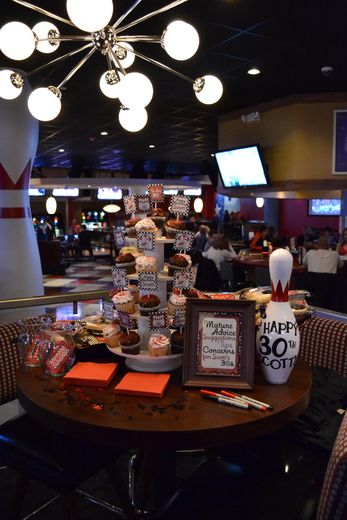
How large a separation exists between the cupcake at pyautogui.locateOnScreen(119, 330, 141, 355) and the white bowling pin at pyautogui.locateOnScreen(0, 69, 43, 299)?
339 cm

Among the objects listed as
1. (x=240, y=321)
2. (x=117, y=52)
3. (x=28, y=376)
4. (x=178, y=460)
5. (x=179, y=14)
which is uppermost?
(x=179, y=14)

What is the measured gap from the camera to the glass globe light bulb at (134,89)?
7.70ft

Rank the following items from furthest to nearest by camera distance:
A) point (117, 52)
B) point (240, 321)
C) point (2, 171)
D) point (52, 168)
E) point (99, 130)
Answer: point (52, 168), point (99, 130), point (2, 171), point (117, 52), point (240, 321)

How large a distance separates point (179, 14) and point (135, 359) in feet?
10.5

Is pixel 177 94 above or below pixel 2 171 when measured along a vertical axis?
above

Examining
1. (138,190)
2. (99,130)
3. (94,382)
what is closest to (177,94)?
(99,130)

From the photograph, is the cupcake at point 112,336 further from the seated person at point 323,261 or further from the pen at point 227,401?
the seated person at point 323,261

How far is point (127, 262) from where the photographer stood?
6.67ft

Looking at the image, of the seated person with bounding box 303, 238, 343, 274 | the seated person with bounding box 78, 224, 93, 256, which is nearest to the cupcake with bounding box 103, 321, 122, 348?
the seated person with bounding box 303, 238, 343, 274

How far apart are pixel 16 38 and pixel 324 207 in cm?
1562

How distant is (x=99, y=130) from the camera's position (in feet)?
31.9

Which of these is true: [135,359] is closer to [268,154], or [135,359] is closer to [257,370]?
[257,370]

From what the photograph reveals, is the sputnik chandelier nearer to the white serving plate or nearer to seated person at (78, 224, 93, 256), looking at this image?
the white serving plate

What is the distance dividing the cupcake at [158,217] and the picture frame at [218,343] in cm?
50
